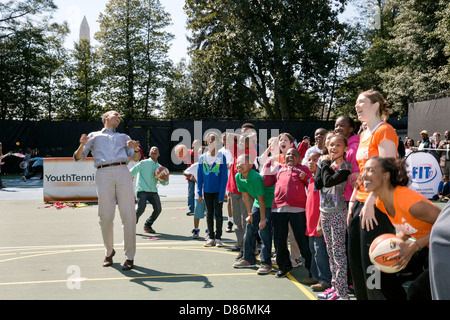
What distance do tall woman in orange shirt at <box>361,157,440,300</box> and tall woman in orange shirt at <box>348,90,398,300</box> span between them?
0.10m

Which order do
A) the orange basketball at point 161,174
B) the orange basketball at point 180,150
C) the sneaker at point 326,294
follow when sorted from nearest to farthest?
the sneaker at point 326,294, the orange basketball at point 161,174, the orange basketball at point 180,150

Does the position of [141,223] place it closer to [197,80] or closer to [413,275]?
[413,275]

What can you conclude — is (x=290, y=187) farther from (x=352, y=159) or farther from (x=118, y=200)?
(x=118, y=200)

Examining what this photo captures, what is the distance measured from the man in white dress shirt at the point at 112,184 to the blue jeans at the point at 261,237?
1.73 m

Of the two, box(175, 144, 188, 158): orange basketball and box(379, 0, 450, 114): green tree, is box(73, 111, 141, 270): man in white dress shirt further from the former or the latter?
box(379, 0, 450, 114): green tree

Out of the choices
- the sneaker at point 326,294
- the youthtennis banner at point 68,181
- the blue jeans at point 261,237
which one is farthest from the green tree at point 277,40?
the sneaker at point 326,294

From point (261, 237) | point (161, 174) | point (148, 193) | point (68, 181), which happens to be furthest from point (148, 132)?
point (261, 237)

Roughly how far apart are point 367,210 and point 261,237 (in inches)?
103

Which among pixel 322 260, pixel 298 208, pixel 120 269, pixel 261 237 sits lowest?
pixel 120 269

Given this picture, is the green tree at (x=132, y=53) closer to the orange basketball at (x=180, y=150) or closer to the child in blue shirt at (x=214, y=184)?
the orange basketball at (x=180, y=150)

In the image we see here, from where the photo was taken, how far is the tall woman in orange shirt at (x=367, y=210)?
349cm

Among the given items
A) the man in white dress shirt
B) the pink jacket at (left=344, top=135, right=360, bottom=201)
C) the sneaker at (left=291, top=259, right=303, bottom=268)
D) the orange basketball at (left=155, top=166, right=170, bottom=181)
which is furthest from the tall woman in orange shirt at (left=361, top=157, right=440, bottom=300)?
the orange basketball at (left=155, top=166, right=170, bottom=181)

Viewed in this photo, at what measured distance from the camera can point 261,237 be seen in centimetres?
593

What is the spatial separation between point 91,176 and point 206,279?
897cm
